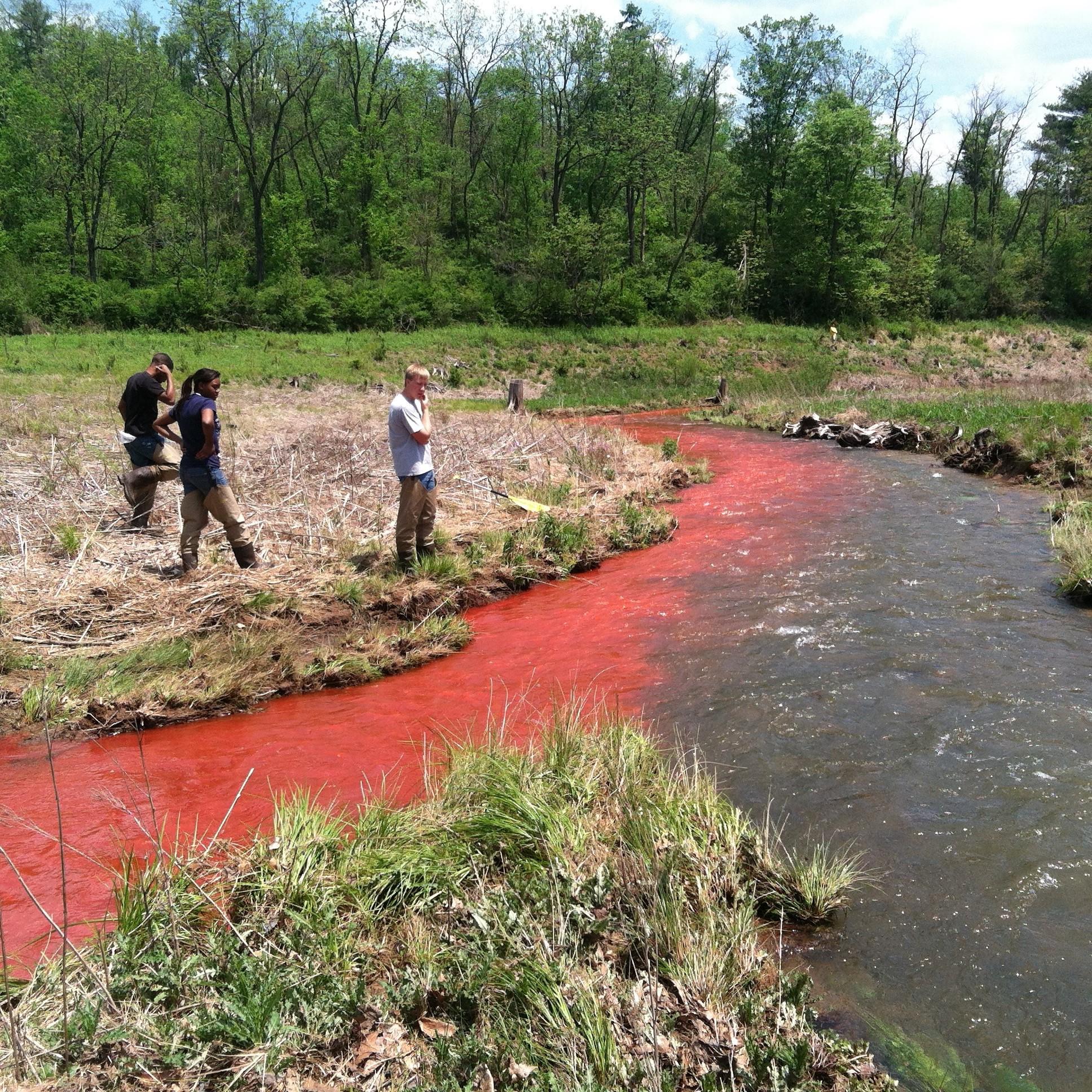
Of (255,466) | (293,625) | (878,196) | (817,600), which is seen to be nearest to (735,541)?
(817,600)

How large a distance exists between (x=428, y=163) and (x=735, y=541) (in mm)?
50442

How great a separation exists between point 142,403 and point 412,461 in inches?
132

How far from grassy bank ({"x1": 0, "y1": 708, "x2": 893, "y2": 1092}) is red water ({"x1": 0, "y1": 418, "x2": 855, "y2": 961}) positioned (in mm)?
481

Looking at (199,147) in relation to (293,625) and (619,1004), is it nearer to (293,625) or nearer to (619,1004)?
(293,625)

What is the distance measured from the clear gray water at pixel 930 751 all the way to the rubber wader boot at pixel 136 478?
5986 millimetres

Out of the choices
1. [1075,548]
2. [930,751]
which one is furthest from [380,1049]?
[1075,548]

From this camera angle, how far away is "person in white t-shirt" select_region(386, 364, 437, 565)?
8.34 metres

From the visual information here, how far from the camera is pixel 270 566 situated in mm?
8961

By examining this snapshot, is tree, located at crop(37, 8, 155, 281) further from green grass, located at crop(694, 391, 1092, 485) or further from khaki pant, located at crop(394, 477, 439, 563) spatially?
khaki pant, located at crop(394, 477, 439, 563)

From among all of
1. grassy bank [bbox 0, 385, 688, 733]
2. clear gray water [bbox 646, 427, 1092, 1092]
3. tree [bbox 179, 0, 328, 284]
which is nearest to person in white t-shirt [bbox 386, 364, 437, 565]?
grassy bank [bbox 0, 385, 688, 733]

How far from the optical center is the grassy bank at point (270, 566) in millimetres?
6930

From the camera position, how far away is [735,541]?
11445mm

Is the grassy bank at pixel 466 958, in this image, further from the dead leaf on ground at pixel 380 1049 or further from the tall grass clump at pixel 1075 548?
the tall grass clump at pixel 1075 548

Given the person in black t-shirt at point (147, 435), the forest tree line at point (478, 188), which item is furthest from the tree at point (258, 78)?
the person in black t-shirt at point (147, 435)
